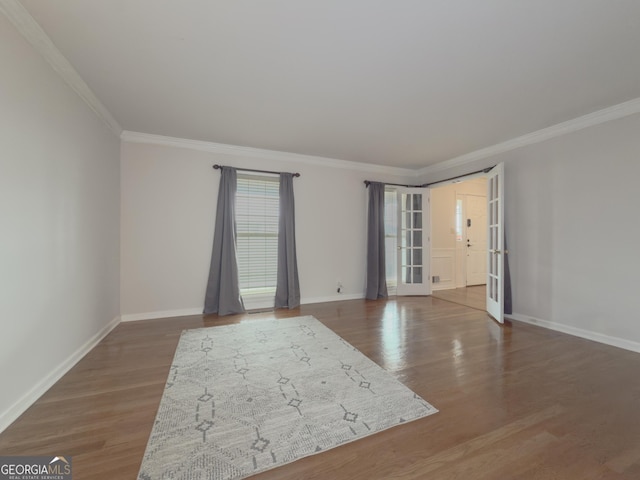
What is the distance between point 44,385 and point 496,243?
5.11m

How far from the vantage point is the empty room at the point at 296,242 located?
5.11 ft

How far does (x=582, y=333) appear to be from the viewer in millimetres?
3129

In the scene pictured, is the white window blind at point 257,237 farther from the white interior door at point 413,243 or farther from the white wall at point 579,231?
the white wall at point 579,231

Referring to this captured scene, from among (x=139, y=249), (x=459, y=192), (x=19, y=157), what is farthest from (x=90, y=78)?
(x=459, y=192)

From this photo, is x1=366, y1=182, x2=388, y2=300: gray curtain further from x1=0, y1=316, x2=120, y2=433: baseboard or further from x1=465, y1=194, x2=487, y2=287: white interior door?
x1=0, y1=316, x2=120, y2=433: baseboard

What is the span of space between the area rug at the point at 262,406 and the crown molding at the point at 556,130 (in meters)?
3.67

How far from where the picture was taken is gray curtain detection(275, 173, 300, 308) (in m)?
4.36

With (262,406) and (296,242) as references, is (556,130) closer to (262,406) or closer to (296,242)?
(296,242)

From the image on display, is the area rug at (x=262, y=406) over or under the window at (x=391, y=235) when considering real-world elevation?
under

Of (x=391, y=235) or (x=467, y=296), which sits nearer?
(x=467, y=296)

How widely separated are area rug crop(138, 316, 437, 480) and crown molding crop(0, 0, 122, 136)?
2.64 m

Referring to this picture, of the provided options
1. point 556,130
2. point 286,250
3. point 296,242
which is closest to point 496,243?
point 556,130

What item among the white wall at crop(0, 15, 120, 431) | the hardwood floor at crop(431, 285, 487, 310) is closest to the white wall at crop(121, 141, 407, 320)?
the white wall at crop(0, 15, 120, 431)

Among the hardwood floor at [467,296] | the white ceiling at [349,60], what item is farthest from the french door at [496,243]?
the white ceiling at [349,60]
